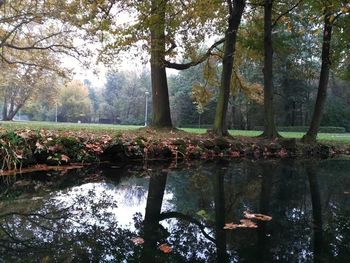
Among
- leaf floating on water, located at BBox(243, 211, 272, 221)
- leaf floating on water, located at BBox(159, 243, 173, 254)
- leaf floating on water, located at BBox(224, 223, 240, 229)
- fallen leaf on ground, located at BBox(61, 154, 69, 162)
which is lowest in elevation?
leaf floating on water, located at BBox(243, 211, 272, 221)

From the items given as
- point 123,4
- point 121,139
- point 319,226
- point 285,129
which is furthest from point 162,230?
point 285,129

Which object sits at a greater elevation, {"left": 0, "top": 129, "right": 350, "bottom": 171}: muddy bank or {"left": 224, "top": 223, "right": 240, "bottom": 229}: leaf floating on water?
{"left": 0, "top": 129, "right": 350, "bottom": 171}: muddy bank

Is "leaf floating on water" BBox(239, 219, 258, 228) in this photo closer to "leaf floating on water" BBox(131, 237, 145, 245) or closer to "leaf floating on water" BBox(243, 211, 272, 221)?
"leaf floating on water" BBox(243, 211, 272, 221)

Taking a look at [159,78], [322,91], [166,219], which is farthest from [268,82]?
[166,219]

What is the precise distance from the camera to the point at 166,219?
10.0 feet

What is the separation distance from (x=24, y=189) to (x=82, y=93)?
6172 cm

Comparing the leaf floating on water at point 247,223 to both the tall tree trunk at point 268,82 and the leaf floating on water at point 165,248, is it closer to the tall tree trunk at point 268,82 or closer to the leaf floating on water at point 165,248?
the leaf floating on water at point 165,248

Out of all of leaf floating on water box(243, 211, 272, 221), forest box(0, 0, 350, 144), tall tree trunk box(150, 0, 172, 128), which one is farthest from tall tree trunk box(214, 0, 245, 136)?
leaf floating on water box(243, 211, 272, 221)

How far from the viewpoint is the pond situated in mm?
2244

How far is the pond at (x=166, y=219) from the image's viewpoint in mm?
2244

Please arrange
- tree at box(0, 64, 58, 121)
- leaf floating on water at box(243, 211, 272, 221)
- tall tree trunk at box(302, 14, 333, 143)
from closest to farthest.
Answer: leaf floating on water at box(243, 211, 272, 221) < tall tree trunk at box(302, 14, 333, 143) < tree at box(0, 64, 58, 121)

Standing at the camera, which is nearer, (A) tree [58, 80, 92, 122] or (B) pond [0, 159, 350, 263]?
(B) pond [0, 159, 350, 263]

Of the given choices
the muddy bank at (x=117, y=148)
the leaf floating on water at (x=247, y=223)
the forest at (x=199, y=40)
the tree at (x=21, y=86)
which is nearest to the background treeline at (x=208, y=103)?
the tree at (x=21, y=86)

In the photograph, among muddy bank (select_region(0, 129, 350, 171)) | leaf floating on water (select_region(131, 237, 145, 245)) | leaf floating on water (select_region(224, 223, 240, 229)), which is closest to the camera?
leaf floating on water (select_region(131, 237, 145, 245))
